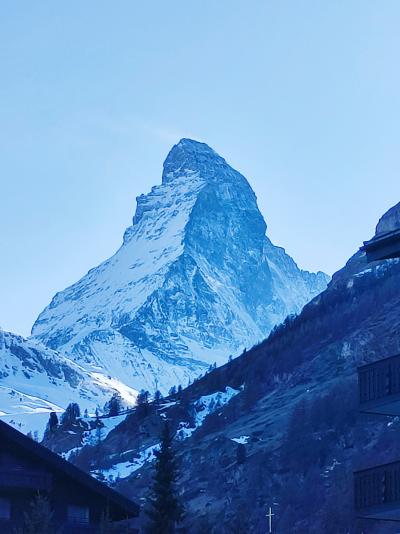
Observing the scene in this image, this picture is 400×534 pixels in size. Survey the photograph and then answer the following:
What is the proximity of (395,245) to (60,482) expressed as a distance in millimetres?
13632

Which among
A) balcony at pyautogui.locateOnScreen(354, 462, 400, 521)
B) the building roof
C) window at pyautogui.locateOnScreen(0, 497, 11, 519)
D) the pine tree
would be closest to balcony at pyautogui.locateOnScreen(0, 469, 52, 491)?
the building roof

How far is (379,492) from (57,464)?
12749 mm

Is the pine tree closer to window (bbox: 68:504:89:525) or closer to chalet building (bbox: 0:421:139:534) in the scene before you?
chalet building (bbox: 0:421:139:534)

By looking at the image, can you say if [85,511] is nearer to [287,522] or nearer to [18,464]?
[18,464]

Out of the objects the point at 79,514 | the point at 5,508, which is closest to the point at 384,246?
the point at 79,514

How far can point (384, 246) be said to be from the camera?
39.3 meters

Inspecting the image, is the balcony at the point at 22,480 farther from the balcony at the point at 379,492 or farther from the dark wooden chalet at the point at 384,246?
the dark wooden chalet at the point at 384,246

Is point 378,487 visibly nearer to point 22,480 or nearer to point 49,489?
point 49,489

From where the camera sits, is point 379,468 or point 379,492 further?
point 379,468

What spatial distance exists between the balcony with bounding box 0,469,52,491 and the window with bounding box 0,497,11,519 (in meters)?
0.83

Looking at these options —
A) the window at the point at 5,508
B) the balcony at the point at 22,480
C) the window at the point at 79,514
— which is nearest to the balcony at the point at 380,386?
the balcony at the point at 22,480

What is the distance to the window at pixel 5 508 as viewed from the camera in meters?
46.4

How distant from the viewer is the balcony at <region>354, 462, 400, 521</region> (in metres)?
36.1

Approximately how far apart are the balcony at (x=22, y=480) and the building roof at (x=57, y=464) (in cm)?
59
